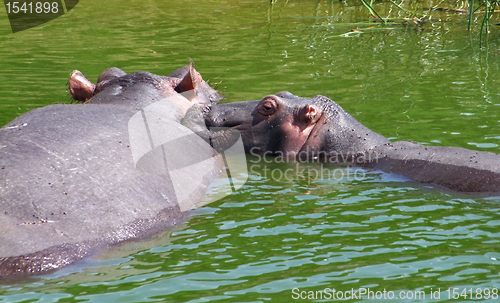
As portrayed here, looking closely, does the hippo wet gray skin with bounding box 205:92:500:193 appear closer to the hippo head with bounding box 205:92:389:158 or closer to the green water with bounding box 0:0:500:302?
the hippo head with bounding box 205:92:389:158

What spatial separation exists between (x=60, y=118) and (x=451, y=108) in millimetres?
5313

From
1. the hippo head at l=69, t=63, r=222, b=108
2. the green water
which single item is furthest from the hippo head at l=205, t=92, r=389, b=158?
the hippo head at l=69, t=63, r=222, b=108

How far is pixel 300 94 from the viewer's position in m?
9.76

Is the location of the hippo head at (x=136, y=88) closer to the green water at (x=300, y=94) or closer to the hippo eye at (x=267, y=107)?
the hippo eye at (x=267, y=107)

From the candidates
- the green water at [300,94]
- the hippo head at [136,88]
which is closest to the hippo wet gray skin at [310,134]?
the green water at [300,94]

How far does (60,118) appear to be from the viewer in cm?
601

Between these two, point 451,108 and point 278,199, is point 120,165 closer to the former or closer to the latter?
point 278,199

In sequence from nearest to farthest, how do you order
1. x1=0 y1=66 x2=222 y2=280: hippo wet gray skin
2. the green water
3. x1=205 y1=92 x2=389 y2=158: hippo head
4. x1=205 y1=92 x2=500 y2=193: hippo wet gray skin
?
1. the green water
2. x1=0 y1=66 x2=222 y2=280: hippo wet gray skin
3. x1=205 y1=92 x2=500 y2=193: hippo wet gray skin
4. x1=205 y1=92 x2=389 y2=158: hippo head

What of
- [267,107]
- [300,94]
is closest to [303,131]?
[267,107]

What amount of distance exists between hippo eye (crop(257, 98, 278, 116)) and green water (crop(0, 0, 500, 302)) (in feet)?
2.06

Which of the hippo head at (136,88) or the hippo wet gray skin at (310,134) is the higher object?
the hippo head at (136,88)

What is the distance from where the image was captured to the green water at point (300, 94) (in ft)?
14.8

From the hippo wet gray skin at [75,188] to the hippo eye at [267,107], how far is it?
1.02 meters

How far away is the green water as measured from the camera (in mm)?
4504
